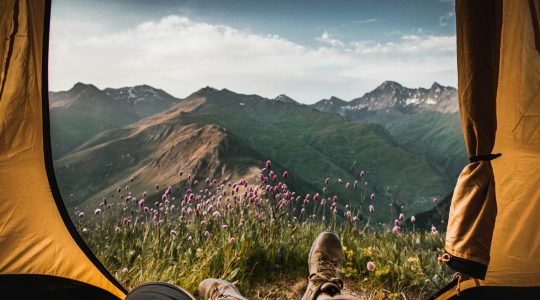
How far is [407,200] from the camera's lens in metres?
147

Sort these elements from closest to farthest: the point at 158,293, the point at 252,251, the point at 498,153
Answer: the point at 158,293 < the point at 498,153 < the point at 252,251

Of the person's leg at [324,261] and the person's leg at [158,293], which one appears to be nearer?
the person's leg at [158,293]

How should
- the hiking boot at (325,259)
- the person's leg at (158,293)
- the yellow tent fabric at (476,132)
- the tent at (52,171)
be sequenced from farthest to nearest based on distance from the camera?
the hiking boot at (325,259) < the tent at (52,171) < the yellow tent fabric at (476,132) < the person's leg at (158,293)

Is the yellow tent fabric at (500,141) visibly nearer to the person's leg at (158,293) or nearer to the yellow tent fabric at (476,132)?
the yellow tent fabric at (476,132)

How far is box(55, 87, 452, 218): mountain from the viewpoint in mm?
121250

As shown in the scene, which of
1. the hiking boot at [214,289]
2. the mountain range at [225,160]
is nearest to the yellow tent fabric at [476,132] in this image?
the hiking boot at [214,289]

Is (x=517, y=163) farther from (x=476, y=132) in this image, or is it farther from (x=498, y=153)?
(x=476, y=132)

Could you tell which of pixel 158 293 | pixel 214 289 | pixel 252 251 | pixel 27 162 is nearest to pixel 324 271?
pixel 214 289

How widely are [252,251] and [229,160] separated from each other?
114 meters

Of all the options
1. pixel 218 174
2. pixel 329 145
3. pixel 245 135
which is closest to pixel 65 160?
pixel 218 174

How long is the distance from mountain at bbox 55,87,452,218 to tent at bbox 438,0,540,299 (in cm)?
9538

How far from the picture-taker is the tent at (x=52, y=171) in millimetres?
2406

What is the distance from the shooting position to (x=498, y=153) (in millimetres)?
2377

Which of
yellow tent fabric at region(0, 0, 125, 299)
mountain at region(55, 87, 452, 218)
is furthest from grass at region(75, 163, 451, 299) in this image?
mountain at region(55, 87, 452, 218)
